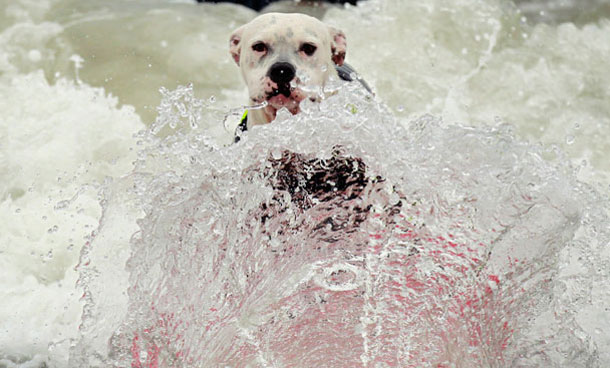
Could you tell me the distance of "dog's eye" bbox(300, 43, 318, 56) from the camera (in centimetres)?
320

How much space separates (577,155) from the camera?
514 cm

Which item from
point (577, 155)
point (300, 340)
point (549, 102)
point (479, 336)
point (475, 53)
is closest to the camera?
point (479, 336)

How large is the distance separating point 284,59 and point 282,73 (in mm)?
95

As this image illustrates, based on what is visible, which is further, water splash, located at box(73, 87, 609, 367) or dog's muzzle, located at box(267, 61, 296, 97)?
dog's muzzle, located at box(267, 61, 296, 97)

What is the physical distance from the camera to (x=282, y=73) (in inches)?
119

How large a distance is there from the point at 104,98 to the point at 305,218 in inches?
129

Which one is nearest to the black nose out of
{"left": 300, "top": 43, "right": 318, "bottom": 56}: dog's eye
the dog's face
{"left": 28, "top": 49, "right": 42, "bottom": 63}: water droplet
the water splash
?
the dog's face

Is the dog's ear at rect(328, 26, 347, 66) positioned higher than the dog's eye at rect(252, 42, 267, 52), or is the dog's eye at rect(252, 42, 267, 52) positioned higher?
the dog's eye at rect(252, 42, 267, 52)

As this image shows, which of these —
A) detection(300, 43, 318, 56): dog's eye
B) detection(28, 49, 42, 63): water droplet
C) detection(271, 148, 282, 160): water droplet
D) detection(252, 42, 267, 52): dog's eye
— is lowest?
detection(28, 49, 42, 63): water droplet

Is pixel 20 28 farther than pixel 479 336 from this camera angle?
Yes

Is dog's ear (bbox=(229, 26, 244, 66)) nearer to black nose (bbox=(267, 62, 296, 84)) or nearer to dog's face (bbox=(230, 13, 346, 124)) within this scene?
dog's face (bbox=(230, 13, 346, 124))

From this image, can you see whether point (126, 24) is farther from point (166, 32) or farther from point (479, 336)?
point (479, 336)

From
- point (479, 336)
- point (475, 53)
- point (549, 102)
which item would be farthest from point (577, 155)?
point (479, 336)

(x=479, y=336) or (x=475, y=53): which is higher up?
(x=479, y=336)
